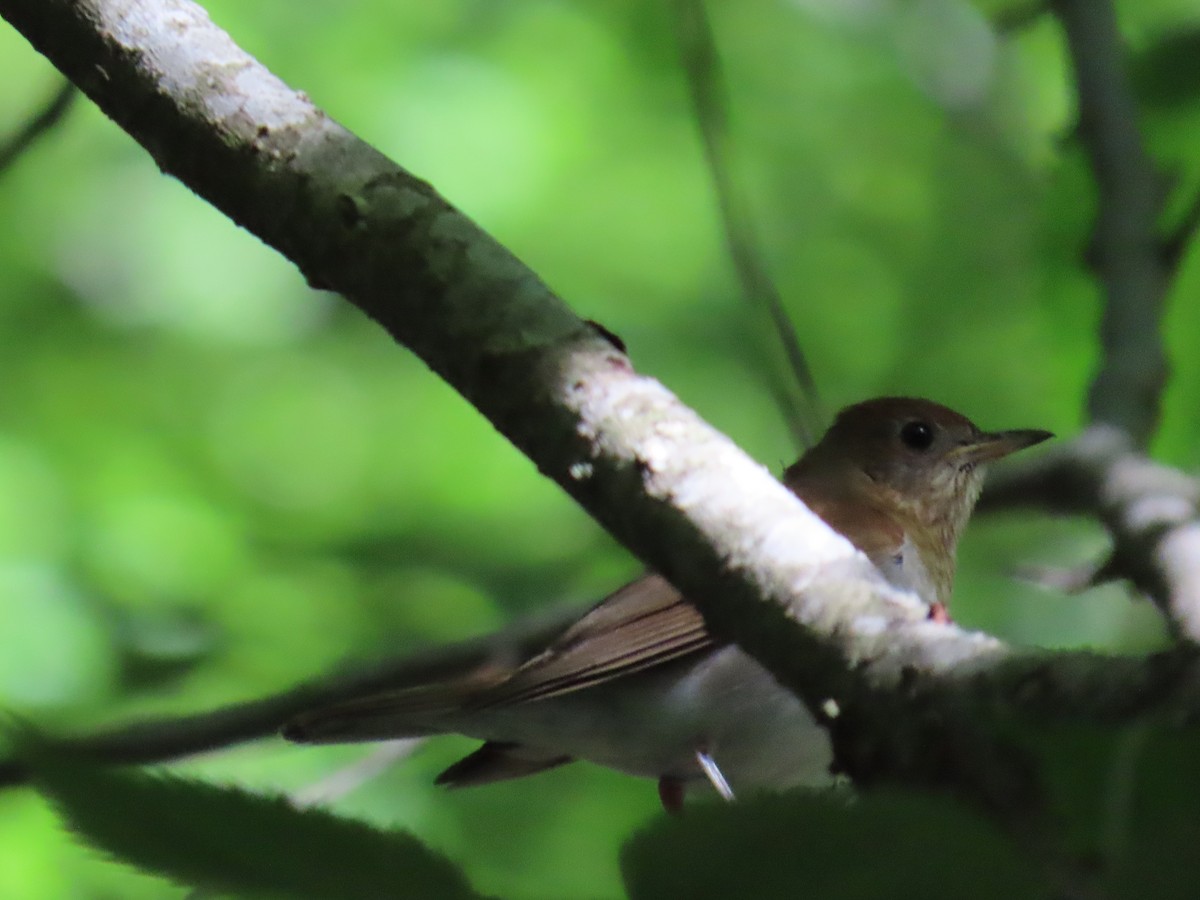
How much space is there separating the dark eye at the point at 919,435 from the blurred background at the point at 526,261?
0.68 m

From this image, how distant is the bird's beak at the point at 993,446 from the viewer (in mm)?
5629

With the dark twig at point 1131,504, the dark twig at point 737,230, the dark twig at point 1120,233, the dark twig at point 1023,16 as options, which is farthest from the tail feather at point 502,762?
the dark twig at point 1023,16

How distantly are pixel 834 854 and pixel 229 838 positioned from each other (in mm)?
327

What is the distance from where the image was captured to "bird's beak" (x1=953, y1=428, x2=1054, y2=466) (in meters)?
5.63

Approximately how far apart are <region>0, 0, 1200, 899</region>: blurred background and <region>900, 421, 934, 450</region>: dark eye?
68 cm

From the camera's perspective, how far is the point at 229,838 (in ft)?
2.42

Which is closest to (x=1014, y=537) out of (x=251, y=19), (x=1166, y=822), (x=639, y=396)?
(x=251, y=19)

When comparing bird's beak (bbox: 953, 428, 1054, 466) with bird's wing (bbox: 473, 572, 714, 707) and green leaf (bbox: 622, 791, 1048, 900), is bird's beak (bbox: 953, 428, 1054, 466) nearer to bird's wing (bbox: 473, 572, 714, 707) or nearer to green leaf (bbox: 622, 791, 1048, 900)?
bird's wing (bbox: 473, 572, 714, 707)

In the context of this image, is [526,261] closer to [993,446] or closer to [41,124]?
[993,446]

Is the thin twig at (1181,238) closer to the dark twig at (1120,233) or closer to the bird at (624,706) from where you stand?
the dark twig at (1120,233)

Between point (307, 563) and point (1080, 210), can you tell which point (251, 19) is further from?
point (1080, 210)

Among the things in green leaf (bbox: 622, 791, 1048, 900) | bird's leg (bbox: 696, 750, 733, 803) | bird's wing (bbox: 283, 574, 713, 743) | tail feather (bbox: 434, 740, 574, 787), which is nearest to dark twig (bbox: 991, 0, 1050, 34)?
bird's wing (bbox: 283, 574, 713, 743)

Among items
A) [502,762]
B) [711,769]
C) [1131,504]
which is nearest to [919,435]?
[1131,504]

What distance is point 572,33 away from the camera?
7195 millimetres
